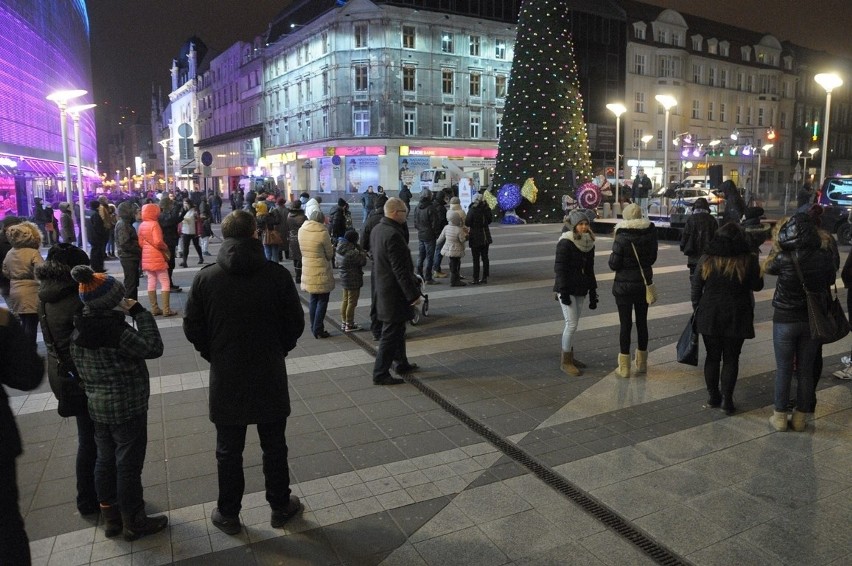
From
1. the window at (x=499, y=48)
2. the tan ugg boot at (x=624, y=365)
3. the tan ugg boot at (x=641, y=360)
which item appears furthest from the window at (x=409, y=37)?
the tan ugg boot at (x=624, y=365)

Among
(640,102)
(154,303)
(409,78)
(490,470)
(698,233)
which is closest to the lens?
(490,470)

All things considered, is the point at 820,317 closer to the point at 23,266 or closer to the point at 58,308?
the point at 58,308

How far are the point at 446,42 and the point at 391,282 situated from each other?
147 ft

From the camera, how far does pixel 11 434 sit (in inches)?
110

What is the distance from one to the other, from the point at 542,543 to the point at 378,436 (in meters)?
1.96

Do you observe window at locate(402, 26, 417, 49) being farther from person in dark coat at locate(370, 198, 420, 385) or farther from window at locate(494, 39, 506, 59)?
person in dark coat at locate(370, 198, 420, 385)

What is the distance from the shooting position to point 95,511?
4.18 meters

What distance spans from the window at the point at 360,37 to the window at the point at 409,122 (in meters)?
5.31

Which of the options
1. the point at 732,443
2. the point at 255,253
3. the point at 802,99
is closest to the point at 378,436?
the point at 255,253

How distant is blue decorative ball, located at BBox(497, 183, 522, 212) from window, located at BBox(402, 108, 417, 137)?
21.7 meters

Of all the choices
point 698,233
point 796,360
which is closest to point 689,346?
point 796,360

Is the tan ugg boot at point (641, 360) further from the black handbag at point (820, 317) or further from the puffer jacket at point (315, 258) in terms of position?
the puffer jacket at point (315, 258)

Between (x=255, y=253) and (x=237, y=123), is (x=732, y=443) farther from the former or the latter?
(x=237, y=123)

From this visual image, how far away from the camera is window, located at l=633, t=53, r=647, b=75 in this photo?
56062 millimetres
